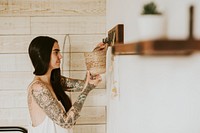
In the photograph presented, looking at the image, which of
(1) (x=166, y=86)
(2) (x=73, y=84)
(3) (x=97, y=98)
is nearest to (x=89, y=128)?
(3) (x=97, y=98)

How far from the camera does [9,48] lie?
7.64 ft

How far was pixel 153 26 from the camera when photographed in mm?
754

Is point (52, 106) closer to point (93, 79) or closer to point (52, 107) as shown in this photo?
point (52, 107)

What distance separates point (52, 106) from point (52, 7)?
0.78 m

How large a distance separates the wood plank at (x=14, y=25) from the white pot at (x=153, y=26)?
1682 mm

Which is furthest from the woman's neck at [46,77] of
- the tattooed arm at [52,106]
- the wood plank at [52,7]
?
the wood plank at [52,7]

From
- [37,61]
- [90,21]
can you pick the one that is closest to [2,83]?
[37,61]

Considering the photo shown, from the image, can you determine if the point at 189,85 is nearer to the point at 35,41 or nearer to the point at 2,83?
the point at 35,41

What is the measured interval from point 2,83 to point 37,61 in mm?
474

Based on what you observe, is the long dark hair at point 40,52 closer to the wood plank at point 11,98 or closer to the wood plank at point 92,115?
the wood plank at point 11,98

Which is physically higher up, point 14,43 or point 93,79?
point 14,43

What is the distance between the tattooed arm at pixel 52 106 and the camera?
1908 millimetres

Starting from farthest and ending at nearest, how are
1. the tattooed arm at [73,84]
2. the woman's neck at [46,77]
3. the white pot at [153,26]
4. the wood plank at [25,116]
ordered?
the wood plank at [25,116] → the tattooed arm at [73,84] → the woman's neck at [46,77] → the white pot at [153,26]

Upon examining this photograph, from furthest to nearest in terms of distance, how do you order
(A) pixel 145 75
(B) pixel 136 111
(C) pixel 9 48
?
(C) pixel 9 48
(B) pixel 136 111
(A) pixel 145 75
